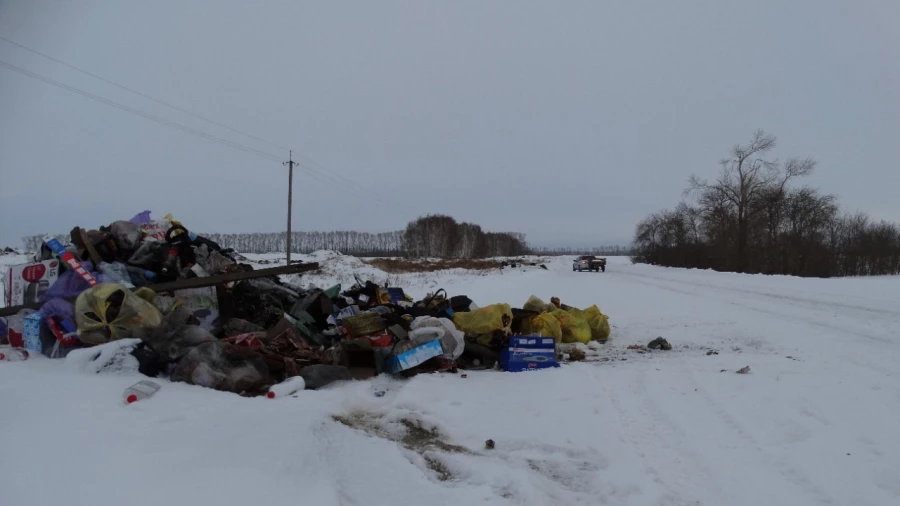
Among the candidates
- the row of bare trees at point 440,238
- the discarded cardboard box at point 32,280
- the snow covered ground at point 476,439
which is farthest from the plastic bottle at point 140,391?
the row of bare trees at point 440,238

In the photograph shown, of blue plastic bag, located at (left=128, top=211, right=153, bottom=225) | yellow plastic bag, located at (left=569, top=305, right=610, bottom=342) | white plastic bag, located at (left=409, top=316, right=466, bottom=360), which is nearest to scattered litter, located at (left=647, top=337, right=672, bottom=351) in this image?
yellow plastic bag, located at (left=569, top=305, right=610, bottom=342)

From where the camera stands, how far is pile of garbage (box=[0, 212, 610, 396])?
4566 mm

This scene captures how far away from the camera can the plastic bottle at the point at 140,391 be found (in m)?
3.51

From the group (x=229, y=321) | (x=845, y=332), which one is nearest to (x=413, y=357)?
(x=229, y=321)

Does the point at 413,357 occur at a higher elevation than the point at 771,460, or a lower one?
higher

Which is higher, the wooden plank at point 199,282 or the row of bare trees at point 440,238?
the row of bare trees at point 440,238

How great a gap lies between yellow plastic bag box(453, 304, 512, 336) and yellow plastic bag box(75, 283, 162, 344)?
3.56 meters

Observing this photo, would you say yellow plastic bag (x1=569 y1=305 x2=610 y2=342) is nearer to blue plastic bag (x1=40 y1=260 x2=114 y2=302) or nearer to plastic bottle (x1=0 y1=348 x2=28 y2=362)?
blue plastic bag (x1=40 y1=260 x2=114 y2=302)

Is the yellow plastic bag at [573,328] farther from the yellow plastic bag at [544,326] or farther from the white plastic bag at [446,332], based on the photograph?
the white plastic bag at [446,332]

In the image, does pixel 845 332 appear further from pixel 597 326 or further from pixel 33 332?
pixel 33 332

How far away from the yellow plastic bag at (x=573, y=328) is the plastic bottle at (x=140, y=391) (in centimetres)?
527

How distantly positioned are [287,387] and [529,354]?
9.45 feet

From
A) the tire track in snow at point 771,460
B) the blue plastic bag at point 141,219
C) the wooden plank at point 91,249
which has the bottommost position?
the tire track in snow at point 771,460

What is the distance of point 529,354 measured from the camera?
5.67 metres
